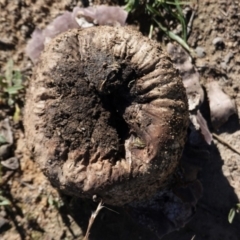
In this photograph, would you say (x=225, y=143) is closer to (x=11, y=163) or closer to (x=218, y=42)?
(x=218, y=42)

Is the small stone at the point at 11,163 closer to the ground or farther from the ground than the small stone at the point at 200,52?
closer to the ground

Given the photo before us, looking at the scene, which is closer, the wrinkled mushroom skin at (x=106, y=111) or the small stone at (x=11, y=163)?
the wrinkled mushroom skin at (x=106, y=111)

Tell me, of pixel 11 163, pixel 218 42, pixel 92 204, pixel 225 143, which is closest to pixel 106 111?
pixel 92 204

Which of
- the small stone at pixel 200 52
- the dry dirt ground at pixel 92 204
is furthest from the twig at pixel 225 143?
the small stone at pixel 200 52

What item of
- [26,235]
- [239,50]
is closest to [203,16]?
[239,50]

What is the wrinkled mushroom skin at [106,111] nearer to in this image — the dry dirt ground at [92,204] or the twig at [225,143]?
the dry dirt ground at [92,204]

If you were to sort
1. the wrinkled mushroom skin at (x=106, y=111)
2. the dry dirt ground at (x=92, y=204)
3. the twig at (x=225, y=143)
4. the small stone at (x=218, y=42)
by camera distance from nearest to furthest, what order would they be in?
the wrinkled mushroom skin at (x=106, y=111)
the dry dirt ground at (x=92, y=204)
the twig at (x=225, y=143)
the small stone at (x=218, y=42)

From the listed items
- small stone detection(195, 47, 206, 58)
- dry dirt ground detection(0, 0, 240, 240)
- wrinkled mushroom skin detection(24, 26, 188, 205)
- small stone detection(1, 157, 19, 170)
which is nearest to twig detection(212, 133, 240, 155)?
dry dirt ground detection(0, 0, 240, 240)
